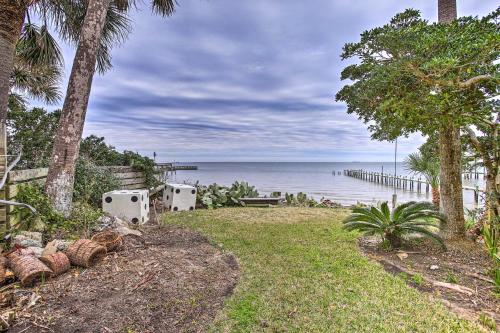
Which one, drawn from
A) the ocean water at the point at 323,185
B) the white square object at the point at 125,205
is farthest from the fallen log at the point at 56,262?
the ocean water at the point at 323,185

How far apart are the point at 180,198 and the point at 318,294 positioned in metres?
5.83

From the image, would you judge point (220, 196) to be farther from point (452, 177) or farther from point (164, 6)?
point (452, 177)

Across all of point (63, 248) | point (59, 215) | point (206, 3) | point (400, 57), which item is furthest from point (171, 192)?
point (400, 57)

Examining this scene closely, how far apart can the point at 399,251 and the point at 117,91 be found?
11.1 meters

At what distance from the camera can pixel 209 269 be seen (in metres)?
3.26

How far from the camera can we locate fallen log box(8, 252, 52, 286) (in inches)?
99.2

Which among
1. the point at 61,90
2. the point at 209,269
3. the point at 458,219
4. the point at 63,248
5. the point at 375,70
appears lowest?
the point at 209,269

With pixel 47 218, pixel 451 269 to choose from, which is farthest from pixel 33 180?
pixel 451 269

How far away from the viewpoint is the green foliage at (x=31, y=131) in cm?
771

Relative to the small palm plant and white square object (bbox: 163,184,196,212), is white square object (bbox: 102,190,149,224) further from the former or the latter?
the small palm plant

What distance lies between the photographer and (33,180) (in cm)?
476

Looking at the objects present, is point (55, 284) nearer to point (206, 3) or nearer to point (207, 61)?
point (206, 3)

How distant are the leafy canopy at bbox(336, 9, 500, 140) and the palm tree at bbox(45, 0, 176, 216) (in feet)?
14.6

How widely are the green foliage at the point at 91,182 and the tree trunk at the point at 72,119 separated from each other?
38.9 inches
